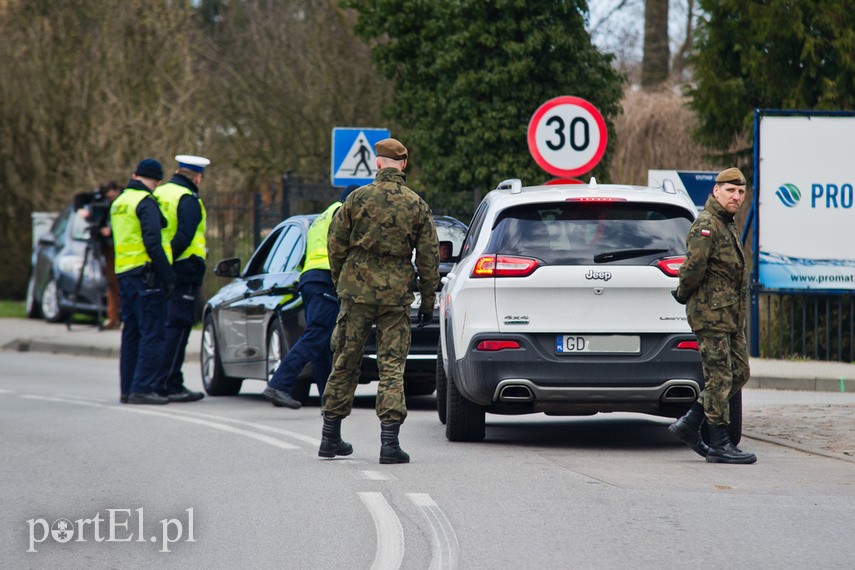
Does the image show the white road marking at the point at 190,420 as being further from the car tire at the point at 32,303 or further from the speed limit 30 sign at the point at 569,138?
the car tire at the point at 32,303

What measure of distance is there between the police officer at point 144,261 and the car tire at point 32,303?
11.9 metres

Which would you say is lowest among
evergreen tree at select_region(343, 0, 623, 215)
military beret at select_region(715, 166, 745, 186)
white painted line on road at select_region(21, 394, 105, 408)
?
white painted line on road at select_region(21, 394, 105, 408)

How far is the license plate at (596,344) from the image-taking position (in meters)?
9.98

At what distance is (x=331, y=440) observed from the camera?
32.3 feet

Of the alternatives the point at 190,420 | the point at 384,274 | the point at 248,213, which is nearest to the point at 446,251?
the point at 384,274

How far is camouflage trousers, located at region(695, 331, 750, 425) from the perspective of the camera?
956 cm

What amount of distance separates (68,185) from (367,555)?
22.1 m

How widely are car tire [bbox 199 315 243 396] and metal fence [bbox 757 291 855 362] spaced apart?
6.24 metres

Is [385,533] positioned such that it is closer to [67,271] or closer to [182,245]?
[182,245]

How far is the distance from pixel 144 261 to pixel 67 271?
10159 mm

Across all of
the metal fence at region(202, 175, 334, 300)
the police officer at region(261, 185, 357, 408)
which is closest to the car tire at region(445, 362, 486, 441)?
the police officer at region(261, 185, 357, 408)

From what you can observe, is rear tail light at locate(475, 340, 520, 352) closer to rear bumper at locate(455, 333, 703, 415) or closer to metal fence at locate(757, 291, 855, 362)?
rear bumper at locate(455, 333, 703, 415)

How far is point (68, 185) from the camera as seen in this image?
1096 inches

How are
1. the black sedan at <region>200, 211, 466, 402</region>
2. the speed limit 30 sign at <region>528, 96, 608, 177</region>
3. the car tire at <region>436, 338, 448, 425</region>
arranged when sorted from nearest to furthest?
1. the car tire at <region>436, 338, 448, 425</region>
2. the black sedan at <region>200, 211, 466, 402</region>
3. the speed limit 30 sign at <region>528, 96, 608, 177</region>
